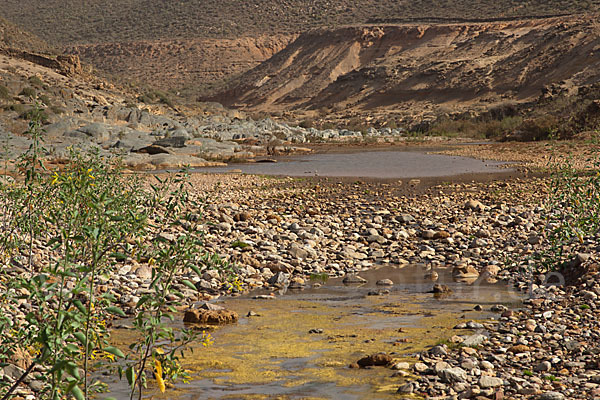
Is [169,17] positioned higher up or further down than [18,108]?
higher up

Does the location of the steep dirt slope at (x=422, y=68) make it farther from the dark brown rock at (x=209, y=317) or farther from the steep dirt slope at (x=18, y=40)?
the dark brown rock at (x=209, y=317)

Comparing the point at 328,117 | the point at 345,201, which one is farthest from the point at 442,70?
the point at 345,201

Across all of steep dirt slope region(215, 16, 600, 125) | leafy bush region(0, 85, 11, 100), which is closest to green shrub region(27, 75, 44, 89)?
leafy bush region(0, 85, 11, 100)

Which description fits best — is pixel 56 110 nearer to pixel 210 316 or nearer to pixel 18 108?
pixel 18 108

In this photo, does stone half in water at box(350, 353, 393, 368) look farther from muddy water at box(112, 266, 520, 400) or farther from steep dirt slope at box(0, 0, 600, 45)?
steep dirt slope at box(0, 0, 600, 45)

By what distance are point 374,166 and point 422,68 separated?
42376 millimetres

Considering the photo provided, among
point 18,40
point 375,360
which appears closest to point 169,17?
point 18,40

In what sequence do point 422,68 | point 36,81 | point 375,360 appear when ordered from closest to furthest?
point 375,360, point 36,81, point 422,68

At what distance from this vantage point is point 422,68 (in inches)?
2564

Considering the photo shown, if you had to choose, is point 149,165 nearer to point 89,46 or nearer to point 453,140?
point 453,140

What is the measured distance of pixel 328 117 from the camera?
202 ft

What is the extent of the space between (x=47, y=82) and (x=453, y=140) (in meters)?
24.8

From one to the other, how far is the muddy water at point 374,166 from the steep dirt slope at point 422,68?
2165 cm

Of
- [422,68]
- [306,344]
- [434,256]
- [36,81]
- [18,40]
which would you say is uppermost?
[18,40]
